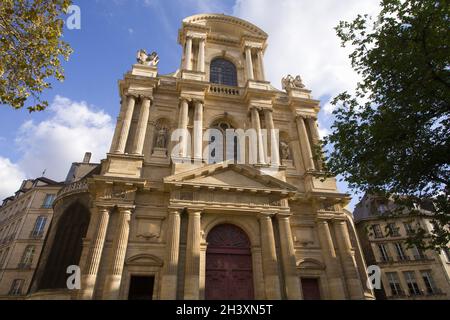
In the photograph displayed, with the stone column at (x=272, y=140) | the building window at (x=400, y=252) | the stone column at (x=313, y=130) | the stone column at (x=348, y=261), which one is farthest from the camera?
the building window at (x=400, y=252)

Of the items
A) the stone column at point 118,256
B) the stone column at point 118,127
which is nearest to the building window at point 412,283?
the stone column at point 118,256

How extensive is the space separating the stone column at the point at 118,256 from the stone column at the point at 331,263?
27.2ft

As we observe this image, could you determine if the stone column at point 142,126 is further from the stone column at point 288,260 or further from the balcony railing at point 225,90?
the stone column at point 288,260

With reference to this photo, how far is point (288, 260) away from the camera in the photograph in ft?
36.2

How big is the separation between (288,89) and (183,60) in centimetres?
698

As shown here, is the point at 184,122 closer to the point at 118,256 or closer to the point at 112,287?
the point at 118,256

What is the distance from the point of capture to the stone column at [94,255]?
9.41 metres

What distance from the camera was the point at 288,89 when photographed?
17.3m

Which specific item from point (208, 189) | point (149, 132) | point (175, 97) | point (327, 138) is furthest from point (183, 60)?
point (327, 138)

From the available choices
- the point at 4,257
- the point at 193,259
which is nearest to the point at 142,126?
the point at 193,259

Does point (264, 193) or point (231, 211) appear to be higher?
point (264, 193)

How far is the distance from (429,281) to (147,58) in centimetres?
2858
